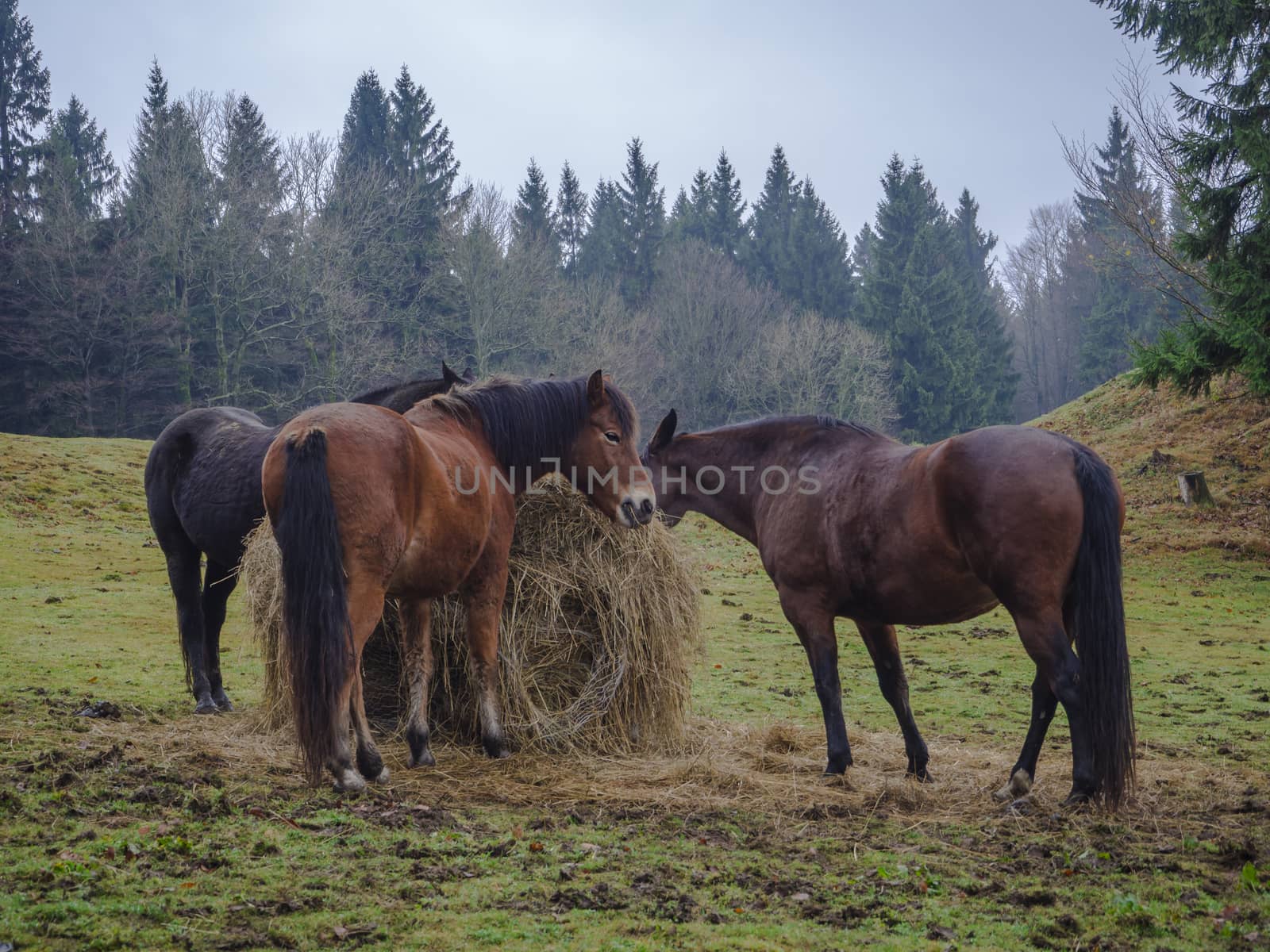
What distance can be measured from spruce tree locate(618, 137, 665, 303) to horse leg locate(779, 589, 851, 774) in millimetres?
44913

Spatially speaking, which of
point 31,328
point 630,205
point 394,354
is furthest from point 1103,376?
point 31,328

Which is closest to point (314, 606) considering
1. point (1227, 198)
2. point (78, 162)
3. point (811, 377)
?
point (1227, 198)

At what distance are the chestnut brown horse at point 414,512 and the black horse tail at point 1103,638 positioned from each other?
2369mm

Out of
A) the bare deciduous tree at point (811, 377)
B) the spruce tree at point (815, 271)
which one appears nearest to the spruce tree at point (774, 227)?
the spruce tree at point (815, 271)

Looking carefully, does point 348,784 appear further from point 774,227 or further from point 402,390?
point 774,227

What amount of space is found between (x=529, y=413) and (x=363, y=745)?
214 cm

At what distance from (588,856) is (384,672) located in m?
2.73

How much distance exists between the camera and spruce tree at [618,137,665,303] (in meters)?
50.8

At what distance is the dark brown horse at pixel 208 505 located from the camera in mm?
6289

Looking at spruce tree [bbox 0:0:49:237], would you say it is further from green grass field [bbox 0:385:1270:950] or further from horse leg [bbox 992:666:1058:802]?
horse leg [bbox 992:666:1058:802]

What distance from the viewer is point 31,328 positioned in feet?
87.3

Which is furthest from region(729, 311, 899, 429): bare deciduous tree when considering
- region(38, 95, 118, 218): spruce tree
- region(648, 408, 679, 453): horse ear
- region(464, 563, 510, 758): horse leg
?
region(464, 563, 510, 758): horse leg

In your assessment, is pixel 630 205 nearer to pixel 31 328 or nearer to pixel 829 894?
pixel 31 328

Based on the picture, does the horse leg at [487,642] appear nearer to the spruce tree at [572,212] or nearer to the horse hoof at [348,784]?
the horse hoof at [348,784]
